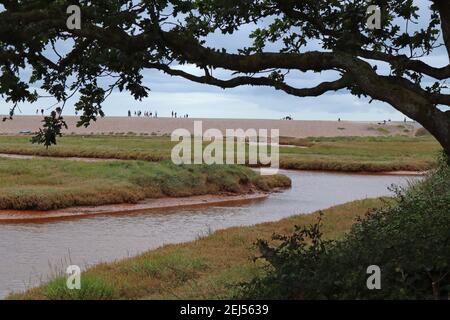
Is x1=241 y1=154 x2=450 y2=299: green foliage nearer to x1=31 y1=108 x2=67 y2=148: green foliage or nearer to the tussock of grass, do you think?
x1=31 y1=108 x2=67 y2=148: green foliage

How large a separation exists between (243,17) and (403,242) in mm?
4525

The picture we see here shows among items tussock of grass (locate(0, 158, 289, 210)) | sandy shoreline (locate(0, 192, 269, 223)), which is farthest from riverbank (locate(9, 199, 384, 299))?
tussock of grass (locate(0, 158, 289, 210))

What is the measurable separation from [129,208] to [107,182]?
14.2ft

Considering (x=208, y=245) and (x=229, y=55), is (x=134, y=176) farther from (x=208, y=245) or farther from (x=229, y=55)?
(x=229, y=55)

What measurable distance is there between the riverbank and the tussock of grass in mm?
13579

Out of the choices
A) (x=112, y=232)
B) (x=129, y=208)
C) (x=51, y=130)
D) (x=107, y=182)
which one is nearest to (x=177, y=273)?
(x=51, y=130)

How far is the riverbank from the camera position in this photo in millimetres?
12117

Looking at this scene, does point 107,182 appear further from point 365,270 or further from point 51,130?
point 365,270
